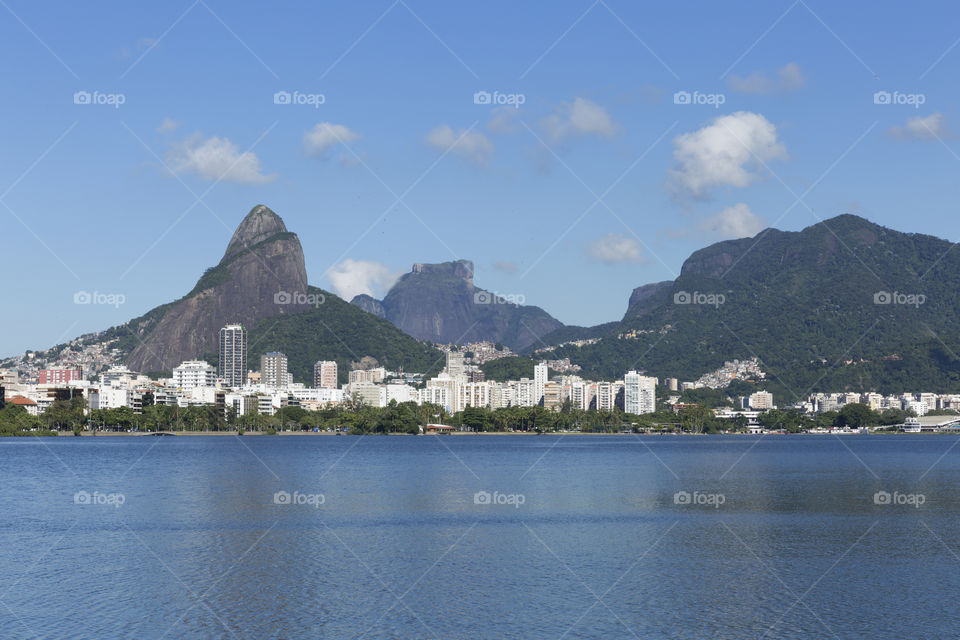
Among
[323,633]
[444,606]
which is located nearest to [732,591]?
[444,606]

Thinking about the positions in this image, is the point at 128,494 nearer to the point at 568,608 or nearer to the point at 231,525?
the point at 231,525
